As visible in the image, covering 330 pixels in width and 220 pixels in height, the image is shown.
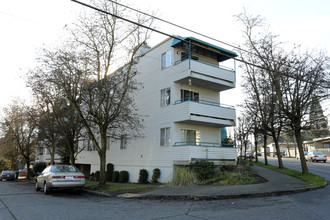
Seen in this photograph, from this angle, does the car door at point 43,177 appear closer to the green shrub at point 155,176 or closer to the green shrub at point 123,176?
the green shrub at point 155,176

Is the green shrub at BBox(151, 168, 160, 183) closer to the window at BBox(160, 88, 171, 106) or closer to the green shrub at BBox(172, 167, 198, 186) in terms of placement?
the green shrub at BBox(172, 167, 198, 186)

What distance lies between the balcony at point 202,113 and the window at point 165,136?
1.37m

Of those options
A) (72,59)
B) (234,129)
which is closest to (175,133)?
(72,59)

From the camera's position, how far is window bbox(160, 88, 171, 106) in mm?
20314

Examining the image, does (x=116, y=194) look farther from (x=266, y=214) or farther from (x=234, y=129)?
(x=234, y=129)

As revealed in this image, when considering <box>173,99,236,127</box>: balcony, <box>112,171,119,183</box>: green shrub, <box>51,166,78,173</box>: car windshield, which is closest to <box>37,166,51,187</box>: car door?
<box>51,166,78,173</box>: car windshield

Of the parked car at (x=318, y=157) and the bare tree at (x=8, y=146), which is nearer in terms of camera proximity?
the bare tree at (x=8, y=146)

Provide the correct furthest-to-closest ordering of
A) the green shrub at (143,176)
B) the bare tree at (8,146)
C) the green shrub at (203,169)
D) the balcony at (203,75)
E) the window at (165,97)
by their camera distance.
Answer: the bare tree at (8,146), the window at (165,97), the green shrub at (143,176), the balcony at (203,75), the green shrub at (203,169)

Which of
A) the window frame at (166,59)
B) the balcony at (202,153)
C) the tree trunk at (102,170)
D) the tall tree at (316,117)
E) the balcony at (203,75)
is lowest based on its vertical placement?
the tree trunk at (102,170)

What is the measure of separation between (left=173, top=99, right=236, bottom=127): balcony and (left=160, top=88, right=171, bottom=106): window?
102 centimetres

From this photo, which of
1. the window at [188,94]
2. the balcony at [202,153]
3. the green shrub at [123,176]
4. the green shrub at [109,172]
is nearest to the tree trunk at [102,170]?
the balcony at [202,153]

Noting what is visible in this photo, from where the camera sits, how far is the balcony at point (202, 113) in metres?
18.1

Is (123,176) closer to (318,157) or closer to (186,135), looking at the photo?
(186,135)

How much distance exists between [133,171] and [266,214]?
52.3 feet
